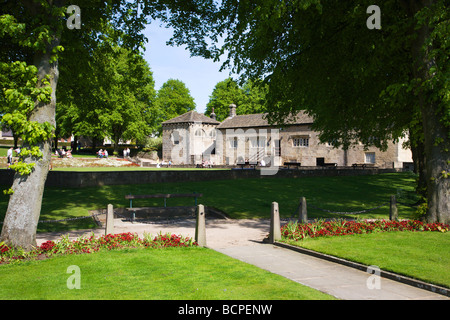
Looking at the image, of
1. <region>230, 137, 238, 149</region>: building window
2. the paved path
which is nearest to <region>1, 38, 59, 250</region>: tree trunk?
the paved path

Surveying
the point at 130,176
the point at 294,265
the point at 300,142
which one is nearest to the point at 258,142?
the point at 300,142

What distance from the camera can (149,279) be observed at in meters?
6.71

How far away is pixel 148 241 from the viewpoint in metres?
9.53

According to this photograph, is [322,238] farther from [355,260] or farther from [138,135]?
[138,135]

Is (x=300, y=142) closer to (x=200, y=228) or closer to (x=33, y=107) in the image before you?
(x=200, y=228)

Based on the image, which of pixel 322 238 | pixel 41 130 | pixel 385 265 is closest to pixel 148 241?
pixel 41 130

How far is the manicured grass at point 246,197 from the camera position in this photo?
15.6 metres

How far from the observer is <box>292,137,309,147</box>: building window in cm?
4922

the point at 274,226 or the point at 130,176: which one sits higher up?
the point at 130,176

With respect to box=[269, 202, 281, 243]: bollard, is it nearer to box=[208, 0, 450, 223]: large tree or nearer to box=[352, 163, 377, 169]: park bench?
box=[208, 0, 450, 223]: large tree

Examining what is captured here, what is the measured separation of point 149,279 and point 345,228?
22.5 ft

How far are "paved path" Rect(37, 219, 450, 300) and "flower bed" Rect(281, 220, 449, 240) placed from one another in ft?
3.13
